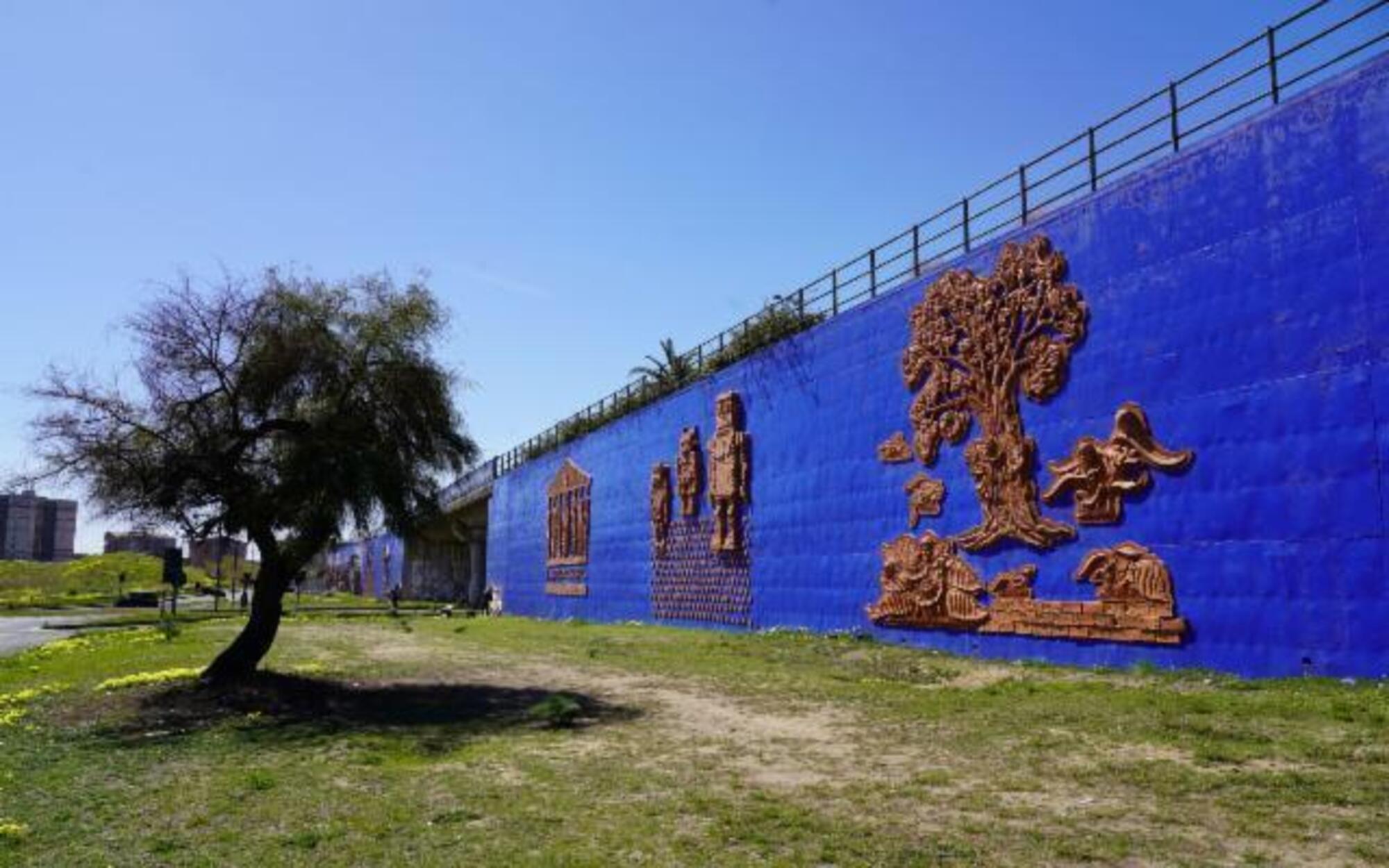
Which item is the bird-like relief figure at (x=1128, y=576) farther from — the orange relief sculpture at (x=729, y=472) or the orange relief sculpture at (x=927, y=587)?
the orange relief sculpture at (x=729, y=472)

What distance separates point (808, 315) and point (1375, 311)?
52.5 ft

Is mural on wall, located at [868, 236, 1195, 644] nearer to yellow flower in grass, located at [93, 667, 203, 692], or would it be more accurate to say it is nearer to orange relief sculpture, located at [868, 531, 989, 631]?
orange relief sculpture, located at [868, 531, 989, 631]

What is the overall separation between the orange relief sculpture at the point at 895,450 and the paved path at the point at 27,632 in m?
25.0

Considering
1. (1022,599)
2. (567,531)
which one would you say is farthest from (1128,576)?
(567,531)

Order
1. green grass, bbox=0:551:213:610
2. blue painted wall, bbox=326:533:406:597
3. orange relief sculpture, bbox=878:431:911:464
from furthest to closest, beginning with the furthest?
blue painted wall, bbox=326:533:406:597 < green grass, bbox=0:551:213:610 < orange relief sculpture, bbox=878:431:911:464

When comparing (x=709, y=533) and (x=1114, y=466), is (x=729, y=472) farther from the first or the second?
(x=1114, y=466)

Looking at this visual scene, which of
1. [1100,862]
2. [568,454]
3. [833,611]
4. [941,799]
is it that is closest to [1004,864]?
[1100,862]

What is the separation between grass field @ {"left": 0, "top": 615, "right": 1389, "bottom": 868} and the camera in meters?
7.21

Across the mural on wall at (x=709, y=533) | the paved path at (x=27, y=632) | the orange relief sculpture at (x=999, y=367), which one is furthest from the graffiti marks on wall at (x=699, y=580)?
the paved path at (x=27, y=632)

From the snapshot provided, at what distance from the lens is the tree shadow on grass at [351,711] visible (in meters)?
13.4

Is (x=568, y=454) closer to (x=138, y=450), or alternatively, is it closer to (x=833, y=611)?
(x=833, y=611)

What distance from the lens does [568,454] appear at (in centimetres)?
4684

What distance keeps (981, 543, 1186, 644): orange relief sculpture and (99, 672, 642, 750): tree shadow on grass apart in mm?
7514

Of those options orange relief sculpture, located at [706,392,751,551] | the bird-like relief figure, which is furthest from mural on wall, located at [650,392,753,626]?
the bird-like relief figure
